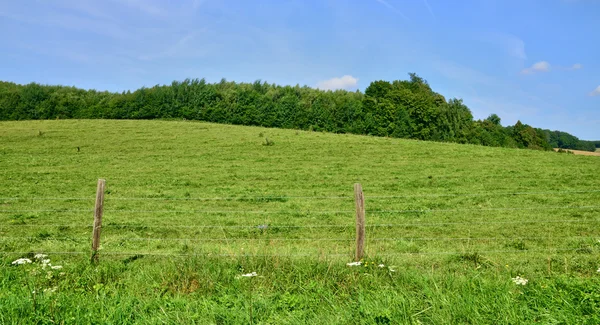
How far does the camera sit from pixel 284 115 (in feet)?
206

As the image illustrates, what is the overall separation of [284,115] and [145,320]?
5879 centimetres

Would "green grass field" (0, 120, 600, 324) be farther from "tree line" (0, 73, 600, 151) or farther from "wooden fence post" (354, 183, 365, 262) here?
"tree line" (0, 73, 600, 151)

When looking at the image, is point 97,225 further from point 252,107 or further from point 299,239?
point 252,107

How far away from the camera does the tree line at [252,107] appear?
61.0m

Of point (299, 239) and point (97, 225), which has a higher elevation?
point (97, 225)

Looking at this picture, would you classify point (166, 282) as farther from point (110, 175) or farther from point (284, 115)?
point (284, 115)

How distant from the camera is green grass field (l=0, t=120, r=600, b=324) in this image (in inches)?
197

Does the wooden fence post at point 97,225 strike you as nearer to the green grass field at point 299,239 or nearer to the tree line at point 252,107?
the green grass field at point 299,239

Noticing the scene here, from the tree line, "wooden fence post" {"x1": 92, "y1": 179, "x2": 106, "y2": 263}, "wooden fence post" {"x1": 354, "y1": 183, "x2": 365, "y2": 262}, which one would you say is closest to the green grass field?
"wooden fence post" {"x1": 354, "y1": 183, "x2": 365, "y2": 262}

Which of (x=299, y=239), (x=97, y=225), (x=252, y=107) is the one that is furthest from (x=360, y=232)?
(x=252, y=107)

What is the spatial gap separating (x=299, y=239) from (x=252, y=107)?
5327 centimetres

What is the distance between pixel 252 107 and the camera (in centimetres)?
6197

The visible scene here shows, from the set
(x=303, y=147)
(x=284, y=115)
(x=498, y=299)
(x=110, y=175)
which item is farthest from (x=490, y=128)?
(x=498, y=299)

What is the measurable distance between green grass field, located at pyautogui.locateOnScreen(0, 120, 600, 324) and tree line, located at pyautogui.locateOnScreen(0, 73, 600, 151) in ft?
→ 100
